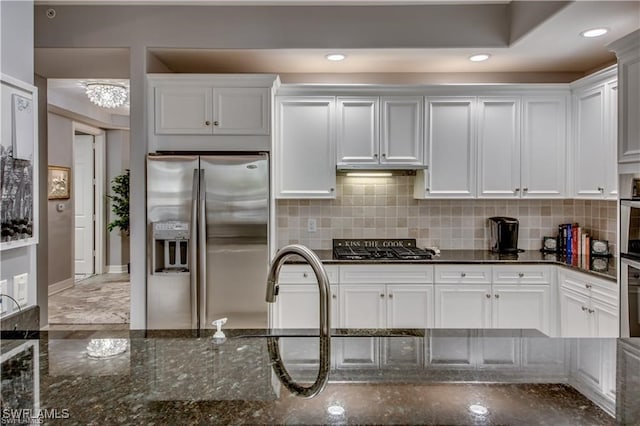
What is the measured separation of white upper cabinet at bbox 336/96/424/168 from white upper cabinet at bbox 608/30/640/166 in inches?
55.2

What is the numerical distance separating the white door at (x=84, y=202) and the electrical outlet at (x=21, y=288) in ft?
19.5

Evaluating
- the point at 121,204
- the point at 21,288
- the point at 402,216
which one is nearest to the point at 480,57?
the point at 402,216

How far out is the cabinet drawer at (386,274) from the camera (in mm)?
3314

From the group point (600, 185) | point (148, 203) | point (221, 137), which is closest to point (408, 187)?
point (600, 185)

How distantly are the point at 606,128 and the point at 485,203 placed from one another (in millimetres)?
1113

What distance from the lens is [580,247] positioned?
3.56m

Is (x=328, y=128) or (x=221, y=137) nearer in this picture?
(x=221, y=137)

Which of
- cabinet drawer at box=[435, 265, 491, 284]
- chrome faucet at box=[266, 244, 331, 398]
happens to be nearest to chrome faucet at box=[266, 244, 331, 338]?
chrome faucet at box=[266, 244, 331, 398]

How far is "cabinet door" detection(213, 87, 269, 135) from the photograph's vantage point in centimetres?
319

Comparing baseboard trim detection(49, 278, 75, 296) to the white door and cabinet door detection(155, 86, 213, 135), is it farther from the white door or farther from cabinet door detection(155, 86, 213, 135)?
cabinet door detection(155, 86, 213, 135)

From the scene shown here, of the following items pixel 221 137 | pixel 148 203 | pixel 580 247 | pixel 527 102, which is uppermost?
pixel 527 102

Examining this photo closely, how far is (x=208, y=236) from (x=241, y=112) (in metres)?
0.96

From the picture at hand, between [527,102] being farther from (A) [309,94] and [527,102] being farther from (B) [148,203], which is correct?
(B) [148,203]

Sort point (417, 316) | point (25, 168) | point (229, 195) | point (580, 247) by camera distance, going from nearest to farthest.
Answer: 1. point (25, 168)
2. point (229, 195)
3. point (417, 316)
4. point (580, 247)
